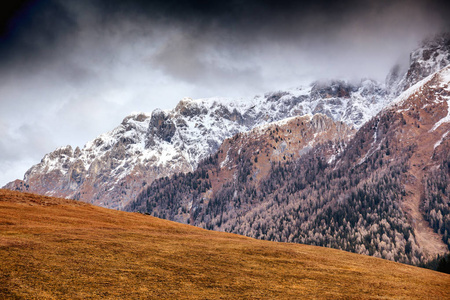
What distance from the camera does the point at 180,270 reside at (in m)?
25.7

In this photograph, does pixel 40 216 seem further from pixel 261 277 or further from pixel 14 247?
pixel 261 277

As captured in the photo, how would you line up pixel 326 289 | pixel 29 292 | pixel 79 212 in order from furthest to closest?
pixel 79 212 < pixel 326 289 < pixel 29 292

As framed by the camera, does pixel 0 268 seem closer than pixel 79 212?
Yes

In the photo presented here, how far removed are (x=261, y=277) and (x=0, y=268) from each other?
59.5ft

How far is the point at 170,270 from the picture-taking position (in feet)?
83.2

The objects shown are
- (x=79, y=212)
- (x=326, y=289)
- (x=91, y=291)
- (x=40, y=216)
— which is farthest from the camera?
(x=79, y=212)

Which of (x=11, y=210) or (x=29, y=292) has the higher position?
(x=11, y=210)

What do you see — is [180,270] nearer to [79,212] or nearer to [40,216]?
[40,216]

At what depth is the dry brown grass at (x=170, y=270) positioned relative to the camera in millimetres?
20422

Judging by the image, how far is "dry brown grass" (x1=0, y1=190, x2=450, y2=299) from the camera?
20422 mm

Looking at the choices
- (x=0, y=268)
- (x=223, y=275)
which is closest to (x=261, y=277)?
(x=223, y=275)

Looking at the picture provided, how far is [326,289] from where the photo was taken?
82.3ft

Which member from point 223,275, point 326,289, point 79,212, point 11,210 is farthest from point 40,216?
point 326,289

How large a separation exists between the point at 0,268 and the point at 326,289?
73.4ft
